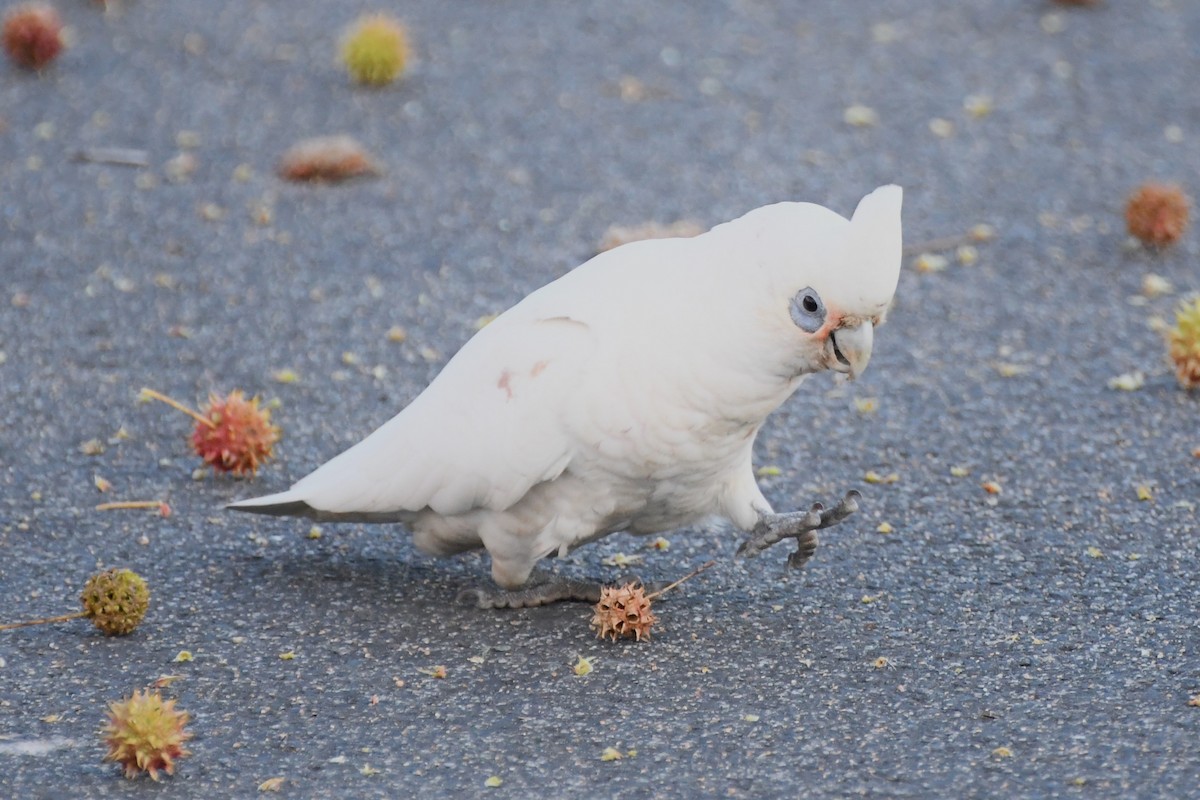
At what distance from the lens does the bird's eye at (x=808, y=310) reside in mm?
2740

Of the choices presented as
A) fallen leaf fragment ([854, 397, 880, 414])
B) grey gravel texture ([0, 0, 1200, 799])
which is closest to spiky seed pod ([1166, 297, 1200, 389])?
grey gravel texture ([0, 0, 1200, 799])

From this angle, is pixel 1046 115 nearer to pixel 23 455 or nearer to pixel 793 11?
pixel 793 11

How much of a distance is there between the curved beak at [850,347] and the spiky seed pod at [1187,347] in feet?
6.13

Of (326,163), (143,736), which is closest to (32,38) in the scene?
(326,163)

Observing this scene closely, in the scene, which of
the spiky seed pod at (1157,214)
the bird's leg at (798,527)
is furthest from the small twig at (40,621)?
the spiky seed pod at (1157,214)

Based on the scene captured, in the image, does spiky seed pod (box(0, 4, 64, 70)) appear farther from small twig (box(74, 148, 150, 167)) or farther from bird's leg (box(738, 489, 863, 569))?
bird's leg (box(738, 489, 863, 569))

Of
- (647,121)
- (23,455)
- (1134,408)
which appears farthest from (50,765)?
(647,121)

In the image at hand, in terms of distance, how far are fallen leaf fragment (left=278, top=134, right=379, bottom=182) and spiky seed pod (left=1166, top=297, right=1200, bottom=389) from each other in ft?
10.2

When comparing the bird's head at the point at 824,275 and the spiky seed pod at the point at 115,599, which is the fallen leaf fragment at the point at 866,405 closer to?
the bird's head at the point at 824,275

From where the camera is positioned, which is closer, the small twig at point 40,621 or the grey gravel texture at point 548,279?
the grey gravel texture at point 548,279

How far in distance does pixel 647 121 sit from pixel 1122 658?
3763 mm

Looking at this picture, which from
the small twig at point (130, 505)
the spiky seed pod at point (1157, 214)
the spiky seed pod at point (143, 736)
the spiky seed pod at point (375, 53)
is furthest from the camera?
the spiky seed pod at point (375, 53)

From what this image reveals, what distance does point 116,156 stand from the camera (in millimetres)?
5887

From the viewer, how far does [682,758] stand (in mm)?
2746
